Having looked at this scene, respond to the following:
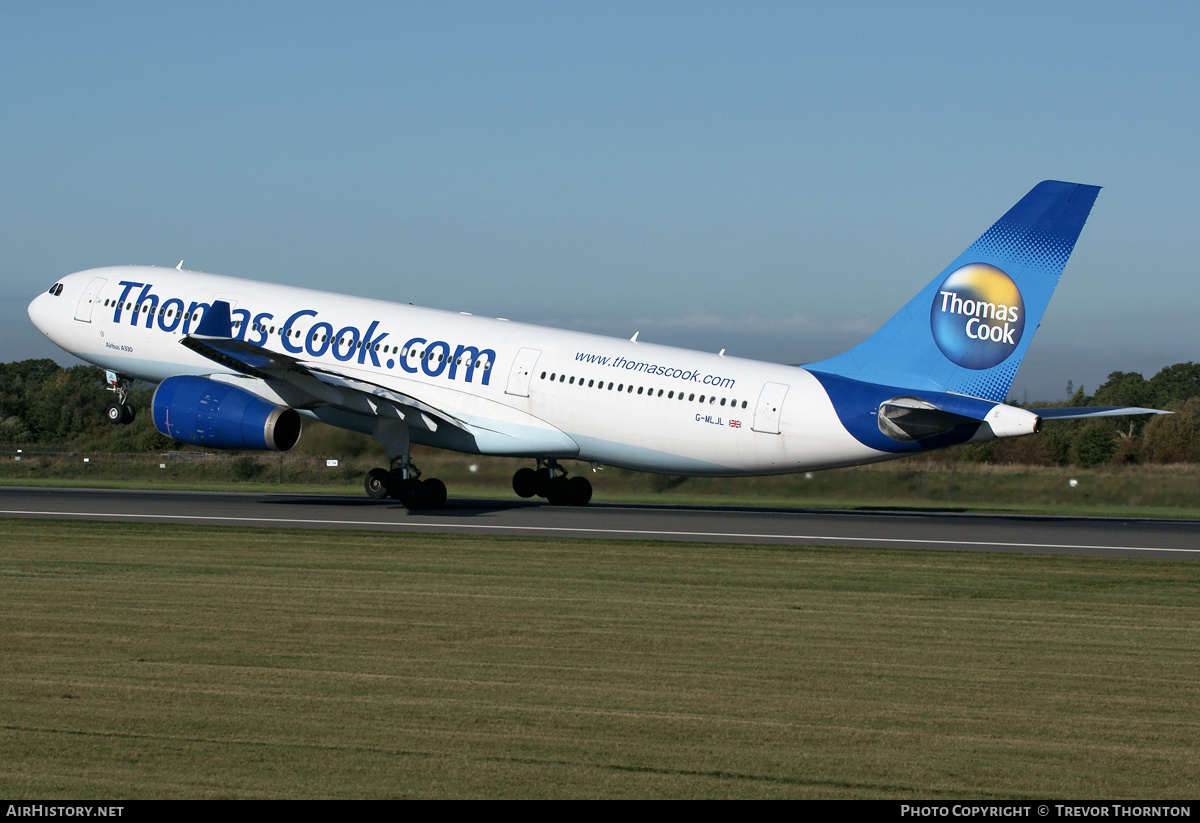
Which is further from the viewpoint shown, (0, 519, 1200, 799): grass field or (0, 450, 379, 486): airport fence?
(0, 450, 379, 486): airport fence

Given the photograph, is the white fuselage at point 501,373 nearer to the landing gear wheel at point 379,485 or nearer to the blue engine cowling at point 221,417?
the landing gear wheel at point 379,485

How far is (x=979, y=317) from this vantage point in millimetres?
28875

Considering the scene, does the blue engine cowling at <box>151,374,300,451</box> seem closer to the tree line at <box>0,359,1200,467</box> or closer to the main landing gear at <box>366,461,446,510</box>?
the main landing gear at <box>366,461,446,510</box>

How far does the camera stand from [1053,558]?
23.9 m

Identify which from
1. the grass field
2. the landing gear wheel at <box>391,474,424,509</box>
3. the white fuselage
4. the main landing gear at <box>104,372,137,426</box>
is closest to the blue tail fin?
the white fuselage

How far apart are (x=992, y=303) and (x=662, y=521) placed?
9529mm

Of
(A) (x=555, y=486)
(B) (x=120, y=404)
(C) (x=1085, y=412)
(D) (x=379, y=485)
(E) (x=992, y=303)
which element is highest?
(E) (x=992, y=303)

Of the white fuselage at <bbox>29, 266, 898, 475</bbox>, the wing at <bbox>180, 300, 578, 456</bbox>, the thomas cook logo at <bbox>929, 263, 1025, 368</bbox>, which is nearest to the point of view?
the thomas cook logo at <bbox>929, 263, 1025, 368</bbox>

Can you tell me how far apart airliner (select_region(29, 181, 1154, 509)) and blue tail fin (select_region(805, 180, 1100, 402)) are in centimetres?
3

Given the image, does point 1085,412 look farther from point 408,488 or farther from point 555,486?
point 408,488

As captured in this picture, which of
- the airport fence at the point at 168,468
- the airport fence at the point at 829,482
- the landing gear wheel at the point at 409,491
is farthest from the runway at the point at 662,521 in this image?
the airport fence at the point at 168,468

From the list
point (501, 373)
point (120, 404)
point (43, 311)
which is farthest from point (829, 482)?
point (43, 311)

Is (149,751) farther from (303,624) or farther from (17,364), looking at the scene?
(17,364)

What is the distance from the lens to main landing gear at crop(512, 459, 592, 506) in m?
36.5
